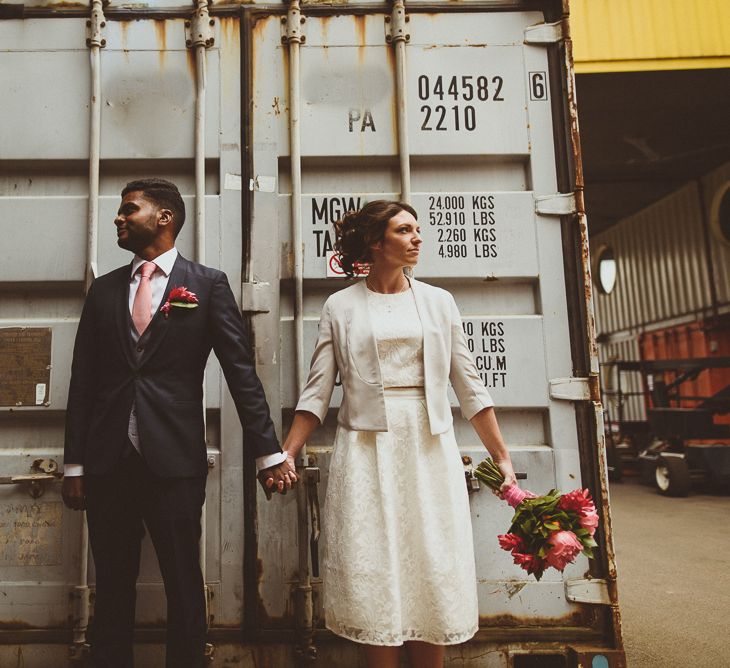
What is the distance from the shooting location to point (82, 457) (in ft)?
6.96

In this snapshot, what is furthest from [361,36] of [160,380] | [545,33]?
[160,380]

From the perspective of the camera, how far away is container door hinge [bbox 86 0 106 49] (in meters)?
2.63

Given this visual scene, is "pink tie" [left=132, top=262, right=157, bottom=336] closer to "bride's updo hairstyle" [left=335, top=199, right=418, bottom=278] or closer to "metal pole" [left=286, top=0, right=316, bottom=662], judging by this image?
"metal pole" [left=286, top=0, right=316, bottom=662]

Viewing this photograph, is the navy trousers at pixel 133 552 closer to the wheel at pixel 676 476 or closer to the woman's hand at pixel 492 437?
the woman's hand at pixel 492 437

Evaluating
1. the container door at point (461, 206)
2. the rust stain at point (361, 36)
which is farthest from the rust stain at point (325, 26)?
the rust stain at point (361, 36)

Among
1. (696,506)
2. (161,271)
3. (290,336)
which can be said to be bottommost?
(696,506)

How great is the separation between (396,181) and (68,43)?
62.0 inches

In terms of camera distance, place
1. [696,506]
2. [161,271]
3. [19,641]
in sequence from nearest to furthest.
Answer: [161,271], [19,641], [696,506]

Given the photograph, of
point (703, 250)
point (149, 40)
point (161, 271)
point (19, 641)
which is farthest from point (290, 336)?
point (703, 250)

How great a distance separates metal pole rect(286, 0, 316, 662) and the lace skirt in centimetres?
33

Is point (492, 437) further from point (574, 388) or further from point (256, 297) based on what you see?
point (256, 297)

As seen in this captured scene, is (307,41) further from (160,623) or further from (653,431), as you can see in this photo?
(653,431)

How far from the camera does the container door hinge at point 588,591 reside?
243cm

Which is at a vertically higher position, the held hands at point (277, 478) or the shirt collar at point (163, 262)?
the shirt collar at point (163, 262)
